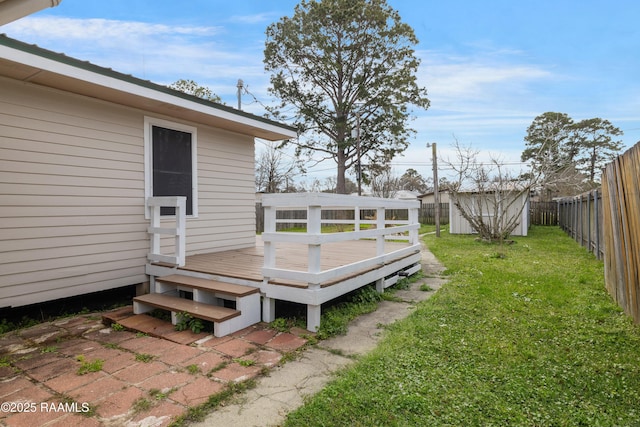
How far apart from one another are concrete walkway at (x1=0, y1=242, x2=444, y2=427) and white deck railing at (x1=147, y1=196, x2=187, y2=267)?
33.0 inches

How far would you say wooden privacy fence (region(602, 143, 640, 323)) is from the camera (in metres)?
3.24

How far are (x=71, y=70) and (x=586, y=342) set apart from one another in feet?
17.8

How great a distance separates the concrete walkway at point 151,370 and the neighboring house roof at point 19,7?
90.0 inches

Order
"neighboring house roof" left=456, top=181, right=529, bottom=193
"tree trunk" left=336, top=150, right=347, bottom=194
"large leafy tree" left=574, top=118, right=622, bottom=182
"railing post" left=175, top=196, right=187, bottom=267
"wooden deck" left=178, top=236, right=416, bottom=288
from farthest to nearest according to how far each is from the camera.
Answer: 1. "large leafy tree" left=574, top=118, right=622, bottom=182
2. "tree trunk" left=336, top=150, right=347, bottom=194
3. "neighboring house roof" left=456, top=181, right=529, bottom=193
4. "railing post" left=175, top=196, right=187, bottom=267
5. "wooden deck" left=178, top=236, right=416, bottom=288

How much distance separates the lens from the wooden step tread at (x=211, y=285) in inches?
137

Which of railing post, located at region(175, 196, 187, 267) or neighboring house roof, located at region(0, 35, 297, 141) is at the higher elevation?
neighboring house roof, located at region(0, 35, 297, 141)

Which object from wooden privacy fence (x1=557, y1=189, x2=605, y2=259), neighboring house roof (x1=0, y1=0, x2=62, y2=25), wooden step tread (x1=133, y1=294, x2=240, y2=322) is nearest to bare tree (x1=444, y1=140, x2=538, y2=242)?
wooden privacy fence (x1=557, y1=189, x2=605, y2=259)

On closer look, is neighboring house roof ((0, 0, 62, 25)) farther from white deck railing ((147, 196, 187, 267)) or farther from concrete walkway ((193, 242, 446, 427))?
concrete walkway ((193, 242, 446, 427))

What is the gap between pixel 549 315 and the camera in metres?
3.74

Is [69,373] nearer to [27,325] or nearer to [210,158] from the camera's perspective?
[27,325]

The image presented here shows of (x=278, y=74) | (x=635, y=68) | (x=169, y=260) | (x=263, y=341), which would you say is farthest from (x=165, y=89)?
(x=278, y=74)

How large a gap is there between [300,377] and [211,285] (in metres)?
1.63

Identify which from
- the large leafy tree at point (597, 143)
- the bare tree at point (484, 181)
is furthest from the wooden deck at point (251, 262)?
the large leafy tree at point (597, 143)

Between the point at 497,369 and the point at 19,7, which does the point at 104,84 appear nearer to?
the point at 19,7
